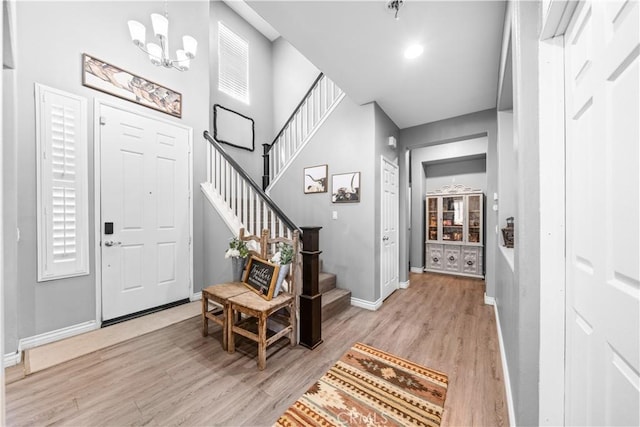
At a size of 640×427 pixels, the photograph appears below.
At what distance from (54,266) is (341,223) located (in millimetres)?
3126

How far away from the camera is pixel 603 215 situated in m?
0.83

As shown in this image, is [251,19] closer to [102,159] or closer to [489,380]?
[102,159]

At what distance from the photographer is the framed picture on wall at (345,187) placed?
339cm

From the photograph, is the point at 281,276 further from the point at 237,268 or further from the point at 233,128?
the point at 233,128

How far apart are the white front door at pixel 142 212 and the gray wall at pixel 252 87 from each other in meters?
1.34

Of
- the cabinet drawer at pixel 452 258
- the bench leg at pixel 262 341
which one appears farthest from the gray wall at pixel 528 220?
the cabinet drawer at pixel 452 258

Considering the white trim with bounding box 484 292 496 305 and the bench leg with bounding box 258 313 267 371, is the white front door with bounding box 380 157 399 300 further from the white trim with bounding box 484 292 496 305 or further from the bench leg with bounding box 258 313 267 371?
the bench leg with bounding box 258 313 267 371

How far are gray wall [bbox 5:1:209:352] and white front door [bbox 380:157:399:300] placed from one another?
123 inches

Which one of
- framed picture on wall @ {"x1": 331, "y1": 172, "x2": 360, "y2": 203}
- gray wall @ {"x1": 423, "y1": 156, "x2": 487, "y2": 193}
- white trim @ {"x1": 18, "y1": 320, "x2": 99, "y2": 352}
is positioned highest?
gray wall @ {"x1": 423, "y1": 156, "x2": 487, "y2": 193}

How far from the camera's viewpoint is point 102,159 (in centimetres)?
262

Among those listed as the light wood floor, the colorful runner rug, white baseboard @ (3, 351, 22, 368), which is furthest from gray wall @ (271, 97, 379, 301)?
white baseboard @ (3, 351, 22, 368)

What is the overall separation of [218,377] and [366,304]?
78.7 inches

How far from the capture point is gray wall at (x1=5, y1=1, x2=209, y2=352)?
219 cm

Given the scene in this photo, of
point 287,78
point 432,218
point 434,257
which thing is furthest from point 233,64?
point 434,257
